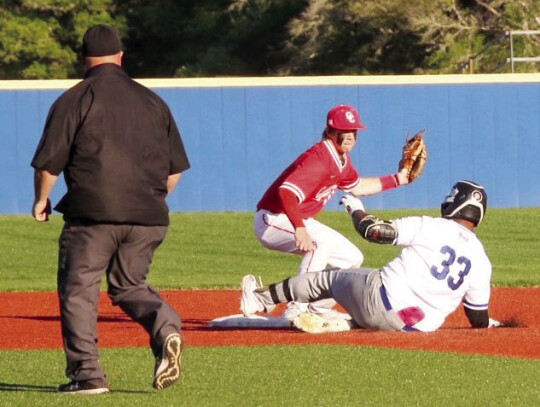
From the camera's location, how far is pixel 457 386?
7.28 metres

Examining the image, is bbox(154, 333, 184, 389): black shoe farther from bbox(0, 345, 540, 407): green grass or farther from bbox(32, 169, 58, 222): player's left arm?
bbox(32, 169, 58, 222): player's left arm

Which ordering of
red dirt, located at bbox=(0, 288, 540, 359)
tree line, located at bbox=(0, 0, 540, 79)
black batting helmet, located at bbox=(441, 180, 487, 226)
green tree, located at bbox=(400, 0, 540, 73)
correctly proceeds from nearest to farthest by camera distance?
1. red dirt, located at bbox=(0, 288, 540, 359)
2. black batting helmet, located at bbox=(441, 180, 487, 226)
3. green tree, located at bbox=(400, 0, 540, 73)
4. tree line, located at bbox=(0, 0, 540, 79)

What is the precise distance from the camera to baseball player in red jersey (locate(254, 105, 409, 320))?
33.4 feet

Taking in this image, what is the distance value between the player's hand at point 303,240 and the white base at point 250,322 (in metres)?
0.83

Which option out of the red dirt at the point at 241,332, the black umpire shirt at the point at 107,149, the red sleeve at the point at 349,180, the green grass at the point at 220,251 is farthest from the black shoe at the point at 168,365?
the green grass at the point at 220,251

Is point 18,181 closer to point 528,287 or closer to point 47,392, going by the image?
point 528,287

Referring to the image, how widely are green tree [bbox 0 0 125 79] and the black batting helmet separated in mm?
32853

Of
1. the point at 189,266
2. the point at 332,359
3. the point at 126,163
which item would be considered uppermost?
the point at 126,163

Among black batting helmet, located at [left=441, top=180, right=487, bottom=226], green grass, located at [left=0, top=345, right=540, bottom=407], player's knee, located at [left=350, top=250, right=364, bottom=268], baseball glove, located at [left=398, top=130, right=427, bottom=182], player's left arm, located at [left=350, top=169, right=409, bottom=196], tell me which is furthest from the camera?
player's left arm, located at [left=350, top=169, right=409, bottom=196]

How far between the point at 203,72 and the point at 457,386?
1310 inches

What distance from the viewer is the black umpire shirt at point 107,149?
687 cm

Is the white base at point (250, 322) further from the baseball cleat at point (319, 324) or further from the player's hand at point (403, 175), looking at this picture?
the player's hand at point (403, 175)

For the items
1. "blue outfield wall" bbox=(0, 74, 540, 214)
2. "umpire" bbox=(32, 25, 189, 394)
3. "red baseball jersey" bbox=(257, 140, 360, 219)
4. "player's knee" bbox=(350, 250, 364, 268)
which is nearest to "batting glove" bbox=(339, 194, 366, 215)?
"red baseball jersey" bbox=(257, 140, 360, 219)

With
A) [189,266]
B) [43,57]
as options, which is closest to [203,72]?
[43,57]
